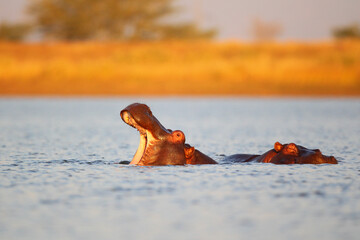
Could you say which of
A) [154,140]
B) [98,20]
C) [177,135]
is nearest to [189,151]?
[177,135]

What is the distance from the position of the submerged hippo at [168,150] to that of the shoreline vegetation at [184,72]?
2643 cm

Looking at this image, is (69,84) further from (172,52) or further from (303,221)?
(303,221)

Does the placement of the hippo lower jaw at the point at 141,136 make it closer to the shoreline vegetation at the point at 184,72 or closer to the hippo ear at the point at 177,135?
the hippo ear at the point at 177,135

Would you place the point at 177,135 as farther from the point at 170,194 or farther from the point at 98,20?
the point at 98,20

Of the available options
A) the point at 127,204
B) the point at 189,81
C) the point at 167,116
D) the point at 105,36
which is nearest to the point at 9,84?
the point at 189,81

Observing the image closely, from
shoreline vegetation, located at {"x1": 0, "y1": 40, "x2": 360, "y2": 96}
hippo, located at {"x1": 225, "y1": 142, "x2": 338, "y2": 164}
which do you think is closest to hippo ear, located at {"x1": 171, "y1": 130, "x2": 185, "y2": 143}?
hippo, located at {"x1": 225, "y1": 142, "x2": 338, "y2": 164}

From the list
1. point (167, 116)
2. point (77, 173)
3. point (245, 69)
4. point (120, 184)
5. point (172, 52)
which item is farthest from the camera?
point (172, 52)

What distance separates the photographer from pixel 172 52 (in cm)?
4462

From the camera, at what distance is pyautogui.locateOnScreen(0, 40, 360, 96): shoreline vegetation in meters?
37.5

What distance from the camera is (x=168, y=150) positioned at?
9.66 meters

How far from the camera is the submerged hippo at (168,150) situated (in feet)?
29.9

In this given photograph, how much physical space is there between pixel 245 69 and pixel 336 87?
5188mm

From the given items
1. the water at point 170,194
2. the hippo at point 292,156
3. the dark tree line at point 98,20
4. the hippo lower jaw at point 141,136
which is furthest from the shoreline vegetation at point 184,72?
the hippo lower jaw at point 141,136

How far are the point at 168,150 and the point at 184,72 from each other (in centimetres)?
2992
